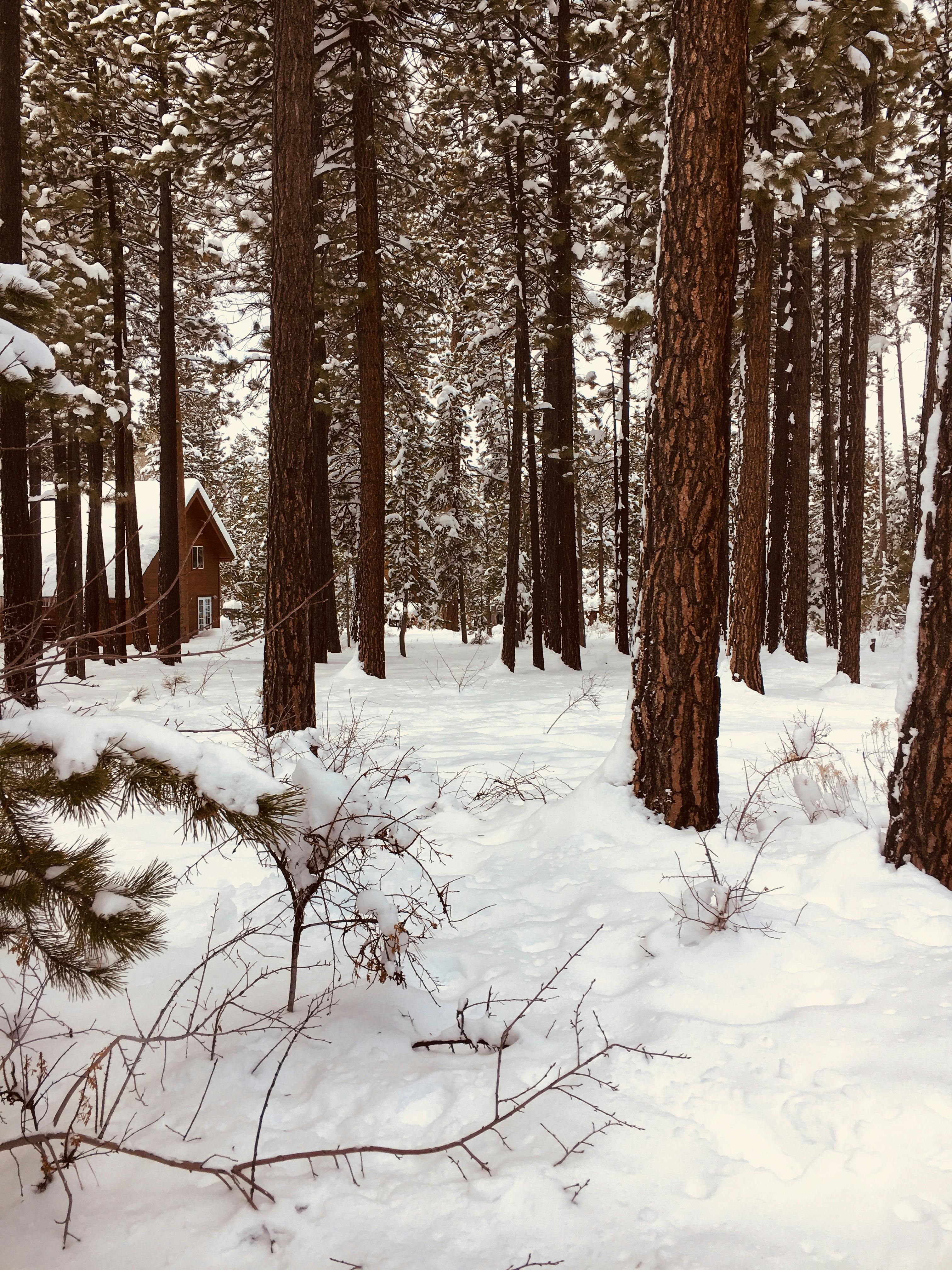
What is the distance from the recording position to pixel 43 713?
70.2 inches

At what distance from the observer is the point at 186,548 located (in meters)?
20.4

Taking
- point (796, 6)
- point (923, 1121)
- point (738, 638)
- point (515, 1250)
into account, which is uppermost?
point (796, 6)

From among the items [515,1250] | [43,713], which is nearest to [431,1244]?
[515,1250]

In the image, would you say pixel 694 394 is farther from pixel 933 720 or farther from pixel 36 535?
pixel 36 535

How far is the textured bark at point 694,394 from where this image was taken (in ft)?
13.8

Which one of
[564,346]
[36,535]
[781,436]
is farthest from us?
[781,436]

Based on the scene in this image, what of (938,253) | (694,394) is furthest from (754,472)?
(938,253)

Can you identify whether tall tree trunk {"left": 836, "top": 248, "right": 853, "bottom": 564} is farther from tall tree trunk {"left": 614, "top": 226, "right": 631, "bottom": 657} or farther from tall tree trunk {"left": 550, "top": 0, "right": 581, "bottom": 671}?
tall tree trunk {"left": 550, "top": 0, "right": 581, "bottom": 671}

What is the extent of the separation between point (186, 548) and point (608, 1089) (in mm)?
20103

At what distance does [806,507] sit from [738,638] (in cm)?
665

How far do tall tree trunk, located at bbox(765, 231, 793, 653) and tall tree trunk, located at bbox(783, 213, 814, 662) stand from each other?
16cm

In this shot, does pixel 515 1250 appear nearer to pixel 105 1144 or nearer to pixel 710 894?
pixel 105 1144

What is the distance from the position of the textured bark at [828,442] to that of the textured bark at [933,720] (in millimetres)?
15184

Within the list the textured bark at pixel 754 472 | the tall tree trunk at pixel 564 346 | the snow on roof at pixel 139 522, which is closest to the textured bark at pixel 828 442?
the tall tree trunk at pixel 564 346
